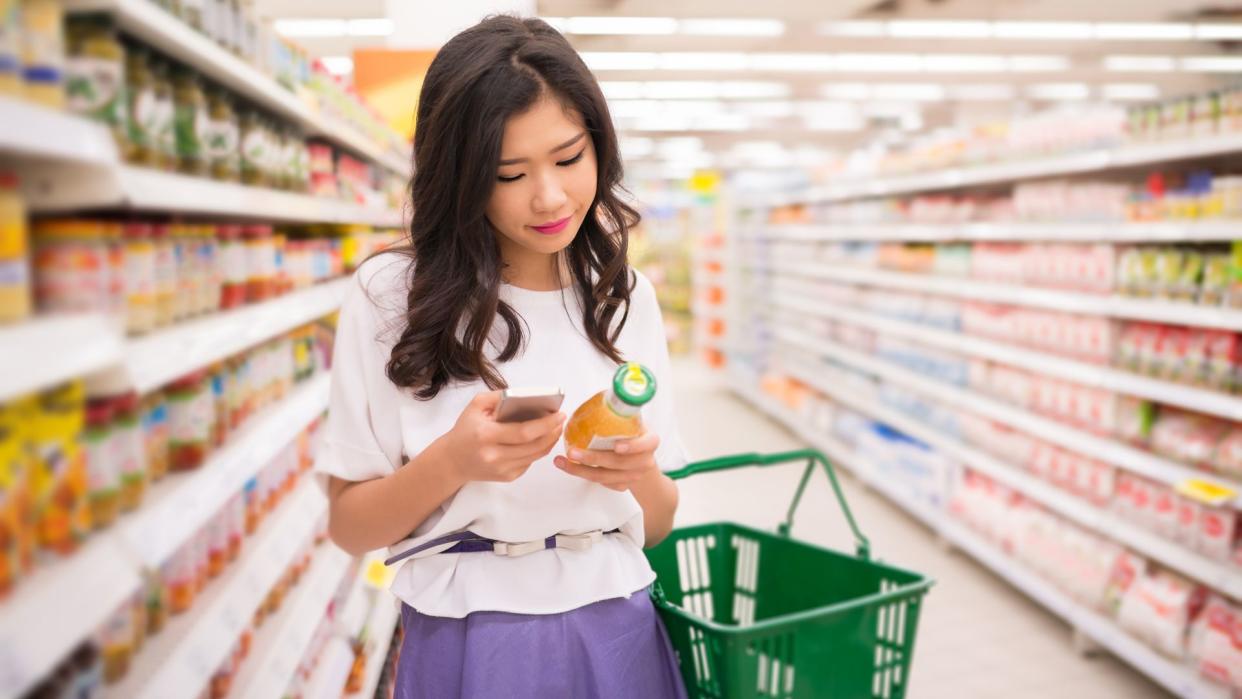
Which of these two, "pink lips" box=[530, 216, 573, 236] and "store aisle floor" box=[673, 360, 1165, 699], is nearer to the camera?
"pink lips" box=[530, 216, 573, 236]

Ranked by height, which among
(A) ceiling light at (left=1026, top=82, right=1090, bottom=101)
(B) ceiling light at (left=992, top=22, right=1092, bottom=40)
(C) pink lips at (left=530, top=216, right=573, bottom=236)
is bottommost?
(C) pink lips at (left=530, top=216, right=573, bottom=236)

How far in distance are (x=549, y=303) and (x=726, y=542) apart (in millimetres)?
957

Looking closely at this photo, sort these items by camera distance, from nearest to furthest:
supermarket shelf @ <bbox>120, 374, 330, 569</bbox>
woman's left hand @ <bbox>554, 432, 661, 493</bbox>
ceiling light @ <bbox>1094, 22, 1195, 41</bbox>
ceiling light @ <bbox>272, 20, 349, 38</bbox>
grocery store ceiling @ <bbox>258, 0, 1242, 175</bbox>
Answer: supermarket shelf @ <bbox>120, 374, 330, 569</bbox>, woman's left hand @ <bbox>554, 432, 661, 493</bbox>, grocery store ceiling @ <bbox>258, 0, 1242, 175</bbox>, ceiling light @ <bbox>272, 20, 349, 38</bbox>, ceiling light @ <bbox>1094, 22, 1195, 41</bbox>

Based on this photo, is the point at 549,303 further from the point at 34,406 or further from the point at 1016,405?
the point at 1016,405

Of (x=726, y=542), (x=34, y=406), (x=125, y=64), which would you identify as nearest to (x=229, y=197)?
(x=125, y=64)

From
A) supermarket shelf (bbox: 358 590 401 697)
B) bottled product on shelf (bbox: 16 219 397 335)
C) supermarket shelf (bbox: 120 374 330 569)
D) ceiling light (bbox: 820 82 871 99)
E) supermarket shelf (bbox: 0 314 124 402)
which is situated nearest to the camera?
supermarket shelf (bbox: 0 314 124 402)

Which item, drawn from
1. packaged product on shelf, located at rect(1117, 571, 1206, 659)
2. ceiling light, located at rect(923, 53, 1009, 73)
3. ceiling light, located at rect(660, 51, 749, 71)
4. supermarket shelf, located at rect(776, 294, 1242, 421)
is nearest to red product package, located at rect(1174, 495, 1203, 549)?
packaged product on shelf, located at rect(1117, 571, 1206, 659)

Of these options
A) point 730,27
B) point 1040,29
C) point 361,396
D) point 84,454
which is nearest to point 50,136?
point 84,454

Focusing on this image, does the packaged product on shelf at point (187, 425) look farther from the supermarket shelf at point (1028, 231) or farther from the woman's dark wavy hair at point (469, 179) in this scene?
the supermarket shelf at point (1028, 231)

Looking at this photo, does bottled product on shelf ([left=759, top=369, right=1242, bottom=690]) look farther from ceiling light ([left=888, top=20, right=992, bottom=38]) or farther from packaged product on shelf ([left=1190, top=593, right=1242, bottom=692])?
ceiling light ([left=888, top=20, right=992, bottom=38])

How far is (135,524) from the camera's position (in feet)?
3.71

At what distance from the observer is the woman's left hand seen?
125 cm

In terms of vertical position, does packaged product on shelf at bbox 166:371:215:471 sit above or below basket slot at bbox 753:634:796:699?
above

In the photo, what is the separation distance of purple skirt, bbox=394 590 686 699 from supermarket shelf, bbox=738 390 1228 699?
98.4 inches
